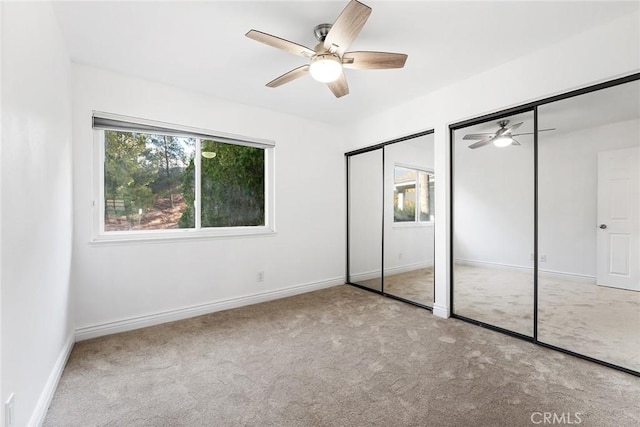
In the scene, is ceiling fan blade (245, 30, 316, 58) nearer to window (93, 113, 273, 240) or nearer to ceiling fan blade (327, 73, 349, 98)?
ceiling fan blade (327, 73, 349, 98)

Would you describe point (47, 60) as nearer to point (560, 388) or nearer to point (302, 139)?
point (302, 139)

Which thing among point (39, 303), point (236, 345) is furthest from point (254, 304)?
point (39, 303)

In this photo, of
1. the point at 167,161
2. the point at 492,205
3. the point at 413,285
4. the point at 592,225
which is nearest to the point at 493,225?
the point at 492,205

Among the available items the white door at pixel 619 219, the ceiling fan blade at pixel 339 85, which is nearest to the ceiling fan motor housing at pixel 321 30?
the ceiling fan blade at pixel 339 85

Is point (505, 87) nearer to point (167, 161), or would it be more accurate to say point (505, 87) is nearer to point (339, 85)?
point (339, 85)

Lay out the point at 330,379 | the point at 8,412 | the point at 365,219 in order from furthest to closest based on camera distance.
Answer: the point at 365,219 → the point at 330,379 → the point at 8,412

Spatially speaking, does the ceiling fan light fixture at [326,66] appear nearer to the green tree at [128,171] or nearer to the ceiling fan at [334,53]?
the ceiling fan at [334,53]

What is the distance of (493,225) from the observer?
318cm

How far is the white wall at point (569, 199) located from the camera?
8.78 feet

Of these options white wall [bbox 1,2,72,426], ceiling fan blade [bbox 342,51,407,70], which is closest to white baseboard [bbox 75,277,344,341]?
white wall [bbox 1,2,72,426]

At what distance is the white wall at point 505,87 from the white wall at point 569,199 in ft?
1.73

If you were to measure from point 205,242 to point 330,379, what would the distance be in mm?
2005

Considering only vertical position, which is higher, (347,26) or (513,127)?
(347,26)

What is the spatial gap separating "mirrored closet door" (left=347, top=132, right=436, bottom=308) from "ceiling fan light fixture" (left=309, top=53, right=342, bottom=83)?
5.58 ft
